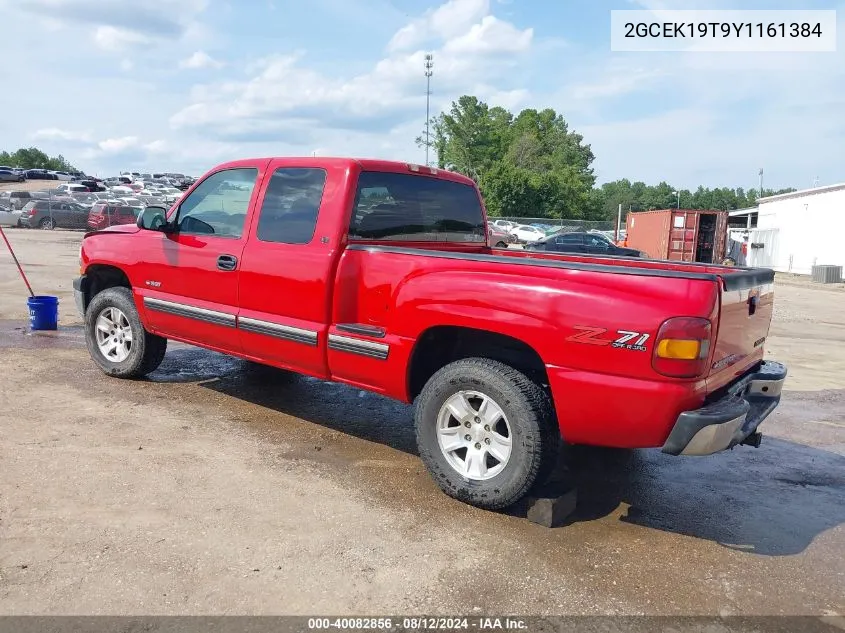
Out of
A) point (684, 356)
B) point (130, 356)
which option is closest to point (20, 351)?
point (130, 356)

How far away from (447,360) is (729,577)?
1998 millimetres

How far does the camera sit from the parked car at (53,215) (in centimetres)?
3300

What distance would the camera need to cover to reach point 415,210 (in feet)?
17.0

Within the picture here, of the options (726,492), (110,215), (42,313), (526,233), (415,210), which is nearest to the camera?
(726,492)

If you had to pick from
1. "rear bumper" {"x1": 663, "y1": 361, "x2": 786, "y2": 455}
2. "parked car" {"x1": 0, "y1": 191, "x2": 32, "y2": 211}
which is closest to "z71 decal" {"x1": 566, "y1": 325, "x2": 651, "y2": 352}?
"rear bumper" {"x1": 663, "y1": 361, "x2": 786, "y2": 455}

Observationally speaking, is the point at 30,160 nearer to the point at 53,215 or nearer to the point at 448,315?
the point at 53,215

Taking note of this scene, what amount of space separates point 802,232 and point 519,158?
1805 inches

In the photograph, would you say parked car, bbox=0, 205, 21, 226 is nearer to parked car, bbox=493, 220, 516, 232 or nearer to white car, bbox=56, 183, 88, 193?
white car, bbox=56, 183, 88, 193

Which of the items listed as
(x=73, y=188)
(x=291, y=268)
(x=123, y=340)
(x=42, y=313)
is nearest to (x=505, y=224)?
(x=73, y=188)

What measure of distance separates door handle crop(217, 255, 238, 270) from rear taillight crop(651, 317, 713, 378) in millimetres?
3153

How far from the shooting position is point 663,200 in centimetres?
13600

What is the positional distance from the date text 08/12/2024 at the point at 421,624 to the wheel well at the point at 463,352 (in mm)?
1504

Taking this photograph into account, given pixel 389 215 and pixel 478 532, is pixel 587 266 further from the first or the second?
pixel 389 215

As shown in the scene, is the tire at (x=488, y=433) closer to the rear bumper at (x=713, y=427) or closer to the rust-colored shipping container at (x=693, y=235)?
the rear bumper at (x=713, y=427)
